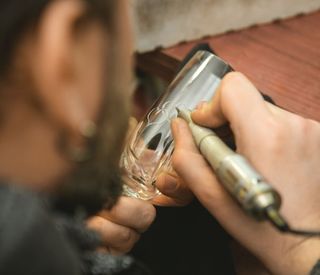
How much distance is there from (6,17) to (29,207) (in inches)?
4.1

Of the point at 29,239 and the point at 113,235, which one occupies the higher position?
the point at 29,239

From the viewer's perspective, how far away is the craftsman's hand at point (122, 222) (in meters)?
0.56

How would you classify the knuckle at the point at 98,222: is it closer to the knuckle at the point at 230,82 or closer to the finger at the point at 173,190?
the finger at the point at 173,190

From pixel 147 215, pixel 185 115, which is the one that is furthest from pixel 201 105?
pixel 147 215

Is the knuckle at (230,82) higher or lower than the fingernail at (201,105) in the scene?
higher

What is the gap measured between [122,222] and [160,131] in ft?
0.33

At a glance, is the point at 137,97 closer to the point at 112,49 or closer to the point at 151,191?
the point at 151,191

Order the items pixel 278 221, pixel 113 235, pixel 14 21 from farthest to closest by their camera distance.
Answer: pixel 113 235 < pixel 278 221 < pixel 14 21

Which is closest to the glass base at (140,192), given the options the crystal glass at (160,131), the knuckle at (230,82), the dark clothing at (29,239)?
the crystal glass at (160,131)

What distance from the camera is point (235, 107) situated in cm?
52

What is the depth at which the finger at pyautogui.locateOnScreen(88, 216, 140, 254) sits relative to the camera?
56cm

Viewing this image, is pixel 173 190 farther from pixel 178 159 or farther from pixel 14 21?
Result: pixel 14 21

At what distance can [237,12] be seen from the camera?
845 millimetres

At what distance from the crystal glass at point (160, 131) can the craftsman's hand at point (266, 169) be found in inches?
1.8
